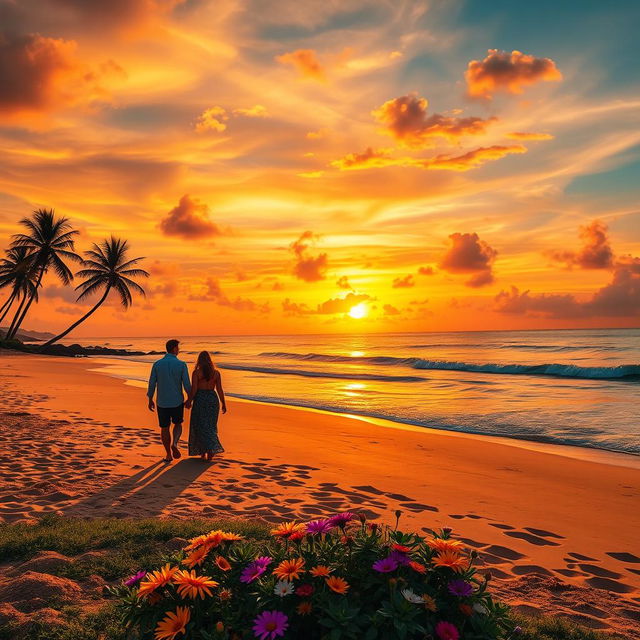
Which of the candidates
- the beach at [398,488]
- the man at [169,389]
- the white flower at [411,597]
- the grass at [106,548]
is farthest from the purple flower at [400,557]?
→ the man at [169,389]

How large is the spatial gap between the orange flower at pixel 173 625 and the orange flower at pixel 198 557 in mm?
250

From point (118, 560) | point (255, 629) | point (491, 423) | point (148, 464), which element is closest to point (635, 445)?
point (491, 423)

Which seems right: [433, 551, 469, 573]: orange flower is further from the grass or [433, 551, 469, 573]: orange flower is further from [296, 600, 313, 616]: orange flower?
the grass

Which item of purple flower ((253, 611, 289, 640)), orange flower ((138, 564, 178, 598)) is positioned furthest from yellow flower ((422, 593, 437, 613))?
orange flower ((138, 564, 178, 598))

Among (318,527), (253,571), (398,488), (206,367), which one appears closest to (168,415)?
(206,367)

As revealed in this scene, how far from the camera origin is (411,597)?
2.08 metres

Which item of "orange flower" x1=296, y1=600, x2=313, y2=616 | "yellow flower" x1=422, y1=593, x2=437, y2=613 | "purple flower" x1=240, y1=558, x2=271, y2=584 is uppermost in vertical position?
"purple flower" x1=240, y1=558, x2=271, y2=584

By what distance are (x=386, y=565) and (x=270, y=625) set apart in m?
0.54

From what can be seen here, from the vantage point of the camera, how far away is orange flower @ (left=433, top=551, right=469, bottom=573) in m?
2.25

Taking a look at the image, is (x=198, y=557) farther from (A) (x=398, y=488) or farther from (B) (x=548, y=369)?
(B) (x=548, y=369)

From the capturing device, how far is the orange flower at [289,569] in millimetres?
2207

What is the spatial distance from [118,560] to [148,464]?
4332 mm

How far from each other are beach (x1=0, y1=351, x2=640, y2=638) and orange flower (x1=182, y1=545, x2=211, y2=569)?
2.92 metres

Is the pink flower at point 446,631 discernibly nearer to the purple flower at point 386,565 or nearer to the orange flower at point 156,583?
the purple flower at point 386,565
